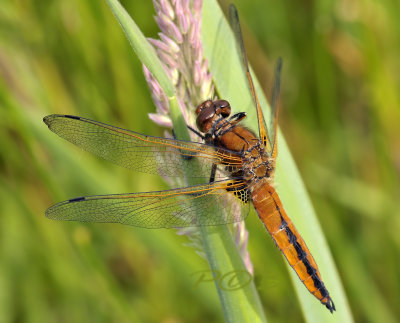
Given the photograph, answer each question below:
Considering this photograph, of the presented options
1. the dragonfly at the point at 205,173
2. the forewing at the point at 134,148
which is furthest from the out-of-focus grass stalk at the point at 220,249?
the forewing at the point at 134,148

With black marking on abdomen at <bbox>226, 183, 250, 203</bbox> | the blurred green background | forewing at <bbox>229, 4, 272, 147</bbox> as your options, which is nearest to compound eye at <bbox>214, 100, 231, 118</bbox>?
forewing at <bbox>229, 4, 272, 147</bbox>

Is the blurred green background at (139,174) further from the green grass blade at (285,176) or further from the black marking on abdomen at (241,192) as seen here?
the green grass blade at (285,176)

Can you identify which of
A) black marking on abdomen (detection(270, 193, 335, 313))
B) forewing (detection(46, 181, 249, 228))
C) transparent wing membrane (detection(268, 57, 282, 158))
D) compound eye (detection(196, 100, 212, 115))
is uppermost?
compound eye (detection(196, 100, 212, 115))

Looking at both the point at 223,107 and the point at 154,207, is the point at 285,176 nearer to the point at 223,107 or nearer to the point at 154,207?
the point at 223,107

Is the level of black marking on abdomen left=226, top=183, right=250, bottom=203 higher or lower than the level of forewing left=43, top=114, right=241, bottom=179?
lower

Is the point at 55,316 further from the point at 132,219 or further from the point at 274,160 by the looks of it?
the point at 274,160

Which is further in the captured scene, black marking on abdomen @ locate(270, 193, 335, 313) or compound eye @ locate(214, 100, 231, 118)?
compound eye @ locate(214, 100, 231, 118)

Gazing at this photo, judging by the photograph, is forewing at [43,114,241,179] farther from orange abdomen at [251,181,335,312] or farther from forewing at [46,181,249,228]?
orange abdomen at [251,181,335,312]

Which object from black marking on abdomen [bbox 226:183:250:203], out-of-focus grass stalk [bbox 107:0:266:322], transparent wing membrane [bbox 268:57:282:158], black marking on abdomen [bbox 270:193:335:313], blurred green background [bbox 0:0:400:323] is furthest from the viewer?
blurred green background [bbox 0:0:400:323]
